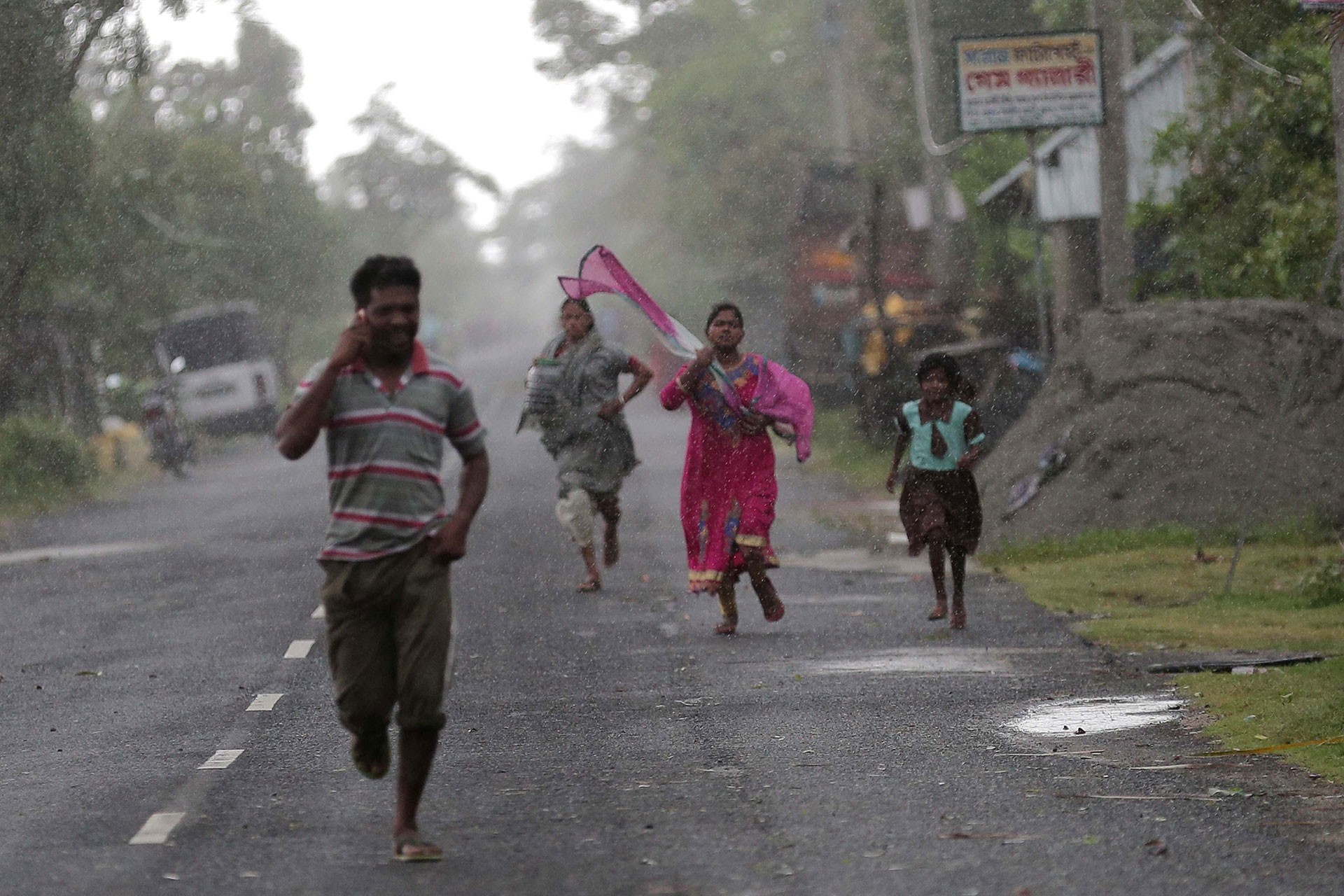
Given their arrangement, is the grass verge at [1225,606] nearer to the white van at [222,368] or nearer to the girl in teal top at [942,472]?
the girl in teal top at [942,472]

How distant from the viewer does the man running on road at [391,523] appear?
575 centimetres

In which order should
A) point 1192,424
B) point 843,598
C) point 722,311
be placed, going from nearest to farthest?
1. point 722,311
2. point 843,598
3. point 1192,424

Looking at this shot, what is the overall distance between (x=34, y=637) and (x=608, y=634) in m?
3.79

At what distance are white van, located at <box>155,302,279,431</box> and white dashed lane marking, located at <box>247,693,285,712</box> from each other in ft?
90.4

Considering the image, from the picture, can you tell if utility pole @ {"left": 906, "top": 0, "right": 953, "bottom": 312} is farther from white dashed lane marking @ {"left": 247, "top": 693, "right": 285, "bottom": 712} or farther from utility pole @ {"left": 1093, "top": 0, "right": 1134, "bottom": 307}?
white dashed lane marking @ {"left": 247, "top": 693, "right": 285, "bottom": 712}

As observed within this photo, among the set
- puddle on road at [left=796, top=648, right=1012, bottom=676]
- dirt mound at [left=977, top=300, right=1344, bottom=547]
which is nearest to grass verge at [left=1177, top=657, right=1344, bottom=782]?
puddle on road at [left=796, top=648, right=1012, bottom=676]

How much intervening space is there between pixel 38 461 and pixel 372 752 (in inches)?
860

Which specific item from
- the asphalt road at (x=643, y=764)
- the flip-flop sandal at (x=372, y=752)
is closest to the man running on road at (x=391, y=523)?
the flip-flop sandal at (x=372, y=752)

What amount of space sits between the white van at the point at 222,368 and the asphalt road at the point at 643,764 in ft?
76.0

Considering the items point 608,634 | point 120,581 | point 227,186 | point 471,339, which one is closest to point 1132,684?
point 608,634

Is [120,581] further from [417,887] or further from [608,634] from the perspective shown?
[417,887]

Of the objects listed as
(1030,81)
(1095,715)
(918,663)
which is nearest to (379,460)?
(1095,715)

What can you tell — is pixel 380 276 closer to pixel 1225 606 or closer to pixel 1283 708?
pixel 1283 708

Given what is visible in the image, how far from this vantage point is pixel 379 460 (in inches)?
226
